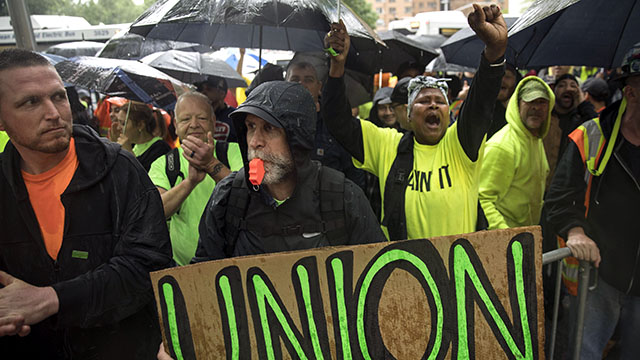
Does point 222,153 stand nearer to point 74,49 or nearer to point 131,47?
point 131,47

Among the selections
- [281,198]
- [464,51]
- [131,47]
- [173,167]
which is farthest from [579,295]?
[131,47]

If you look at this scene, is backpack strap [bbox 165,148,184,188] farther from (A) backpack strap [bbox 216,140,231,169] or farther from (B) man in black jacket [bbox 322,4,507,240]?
(B) man in black jacket [bbox 322,4,507,240]

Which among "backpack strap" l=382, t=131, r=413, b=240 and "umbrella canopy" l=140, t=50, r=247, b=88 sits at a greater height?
"umbrella canopy" l=140, t=50, r=247, b=88

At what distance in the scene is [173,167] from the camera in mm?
2951

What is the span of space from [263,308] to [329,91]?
1.45m

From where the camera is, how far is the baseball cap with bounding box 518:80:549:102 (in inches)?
145

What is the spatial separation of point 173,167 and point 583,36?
116 inches

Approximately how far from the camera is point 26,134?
1.84m

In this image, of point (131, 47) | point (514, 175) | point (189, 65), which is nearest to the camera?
point (514, 175)

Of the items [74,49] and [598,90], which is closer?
[598,90]

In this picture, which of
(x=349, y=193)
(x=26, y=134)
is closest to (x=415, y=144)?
(x=349, y=193)

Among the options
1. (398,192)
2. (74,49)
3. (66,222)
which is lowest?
(398,192)

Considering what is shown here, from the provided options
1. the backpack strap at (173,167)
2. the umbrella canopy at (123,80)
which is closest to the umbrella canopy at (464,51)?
the umbrella canopy at (123,80)

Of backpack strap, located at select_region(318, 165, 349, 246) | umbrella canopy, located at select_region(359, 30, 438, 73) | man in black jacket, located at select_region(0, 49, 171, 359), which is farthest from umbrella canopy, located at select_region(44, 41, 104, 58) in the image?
backpack strap, located at select_region(318, 165, 349, 246)
